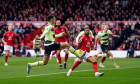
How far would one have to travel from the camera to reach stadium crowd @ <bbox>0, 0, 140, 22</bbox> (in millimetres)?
39688

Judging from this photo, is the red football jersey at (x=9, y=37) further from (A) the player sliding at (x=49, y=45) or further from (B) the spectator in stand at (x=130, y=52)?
(B) the spectator in stand at (x=130, y=52)

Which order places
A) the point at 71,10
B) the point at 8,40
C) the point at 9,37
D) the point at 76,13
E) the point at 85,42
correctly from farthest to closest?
the point at 71,10 < the point at 76,13 < the point at 8,40 < the point at 9,37 < the point at 85,42

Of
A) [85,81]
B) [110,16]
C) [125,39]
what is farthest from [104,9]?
[85,81]

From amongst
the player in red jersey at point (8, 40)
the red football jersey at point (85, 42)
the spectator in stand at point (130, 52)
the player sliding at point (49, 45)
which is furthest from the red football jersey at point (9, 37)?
the spectator in stand at point (130, 52)

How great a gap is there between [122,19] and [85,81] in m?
27.2

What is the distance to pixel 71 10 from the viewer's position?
4362cm

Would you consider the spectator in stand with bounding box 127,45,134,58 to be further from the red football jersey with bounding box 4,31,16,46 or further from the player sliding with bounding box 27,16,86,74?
the player sliding with bounding box 27,16,86,74

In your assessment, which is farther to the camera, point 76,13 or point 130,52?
point 76,13

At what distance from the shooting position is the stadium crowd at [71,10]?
39.7 meters

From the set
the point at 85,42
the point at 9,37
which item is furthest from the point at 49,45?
the point at 9,37

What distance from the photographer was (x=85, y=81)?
42.0 ft

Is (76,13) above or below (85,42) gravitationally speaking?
above

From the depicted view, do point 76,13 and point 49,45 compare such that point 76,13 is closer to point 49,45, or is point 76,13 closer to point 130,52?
point 130,52

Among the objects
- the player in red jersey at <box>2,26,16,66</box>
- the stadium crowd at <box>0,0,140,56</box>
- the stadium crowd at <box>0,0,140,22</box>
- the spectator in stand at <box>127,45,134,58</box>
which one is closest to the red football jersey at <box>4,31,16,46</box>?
the player in red jersey at <box>2,26,16,66</box>
